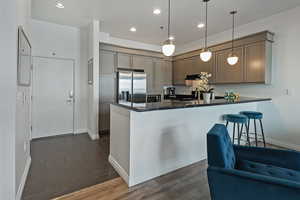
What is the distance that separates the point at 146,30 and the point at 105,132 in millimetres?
3277

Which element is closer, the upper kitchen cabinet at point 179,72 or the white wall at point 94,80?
the white wall at point 94,80

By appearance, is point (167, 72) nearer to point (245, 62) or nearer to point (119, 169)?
point (245, 62)

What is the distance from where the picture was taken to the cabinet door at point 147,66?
5.31 meters

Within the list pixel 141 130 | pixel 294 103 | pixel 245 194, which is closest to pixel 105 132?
pixel 141 130

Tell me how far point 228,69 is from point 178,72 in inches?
79.4

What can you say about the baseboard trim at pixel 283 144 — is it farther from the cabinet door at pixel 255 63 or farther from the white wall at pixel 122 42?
the white wall at pixel 122 42

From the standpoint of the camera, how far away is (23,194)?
1.96 metres

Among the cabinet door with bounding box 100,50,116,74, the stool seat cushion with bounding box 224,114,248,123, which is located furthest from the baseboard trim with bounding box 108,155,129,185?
the cabinet door with bounding box 100,50,116,74

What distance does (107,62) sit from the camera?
469 centimetres

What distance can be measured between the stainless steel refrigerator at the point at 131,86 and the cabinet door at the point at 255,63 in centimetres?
291

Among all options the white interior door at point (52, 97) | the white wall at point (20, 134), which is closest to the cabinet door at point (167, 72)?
the white interior door at point (52, 97)

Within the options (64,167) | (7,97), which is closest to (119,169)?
(64,167)

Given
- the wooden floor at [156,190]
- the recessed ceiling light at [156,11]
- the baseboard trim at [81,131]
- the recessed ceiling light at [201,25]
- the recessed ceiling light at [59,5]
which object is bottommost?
the wooden floor at [156,190]

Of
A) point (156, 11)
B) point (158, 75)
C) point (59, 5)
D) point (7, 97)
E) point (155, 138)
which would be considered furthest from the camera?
point (158, 75)
